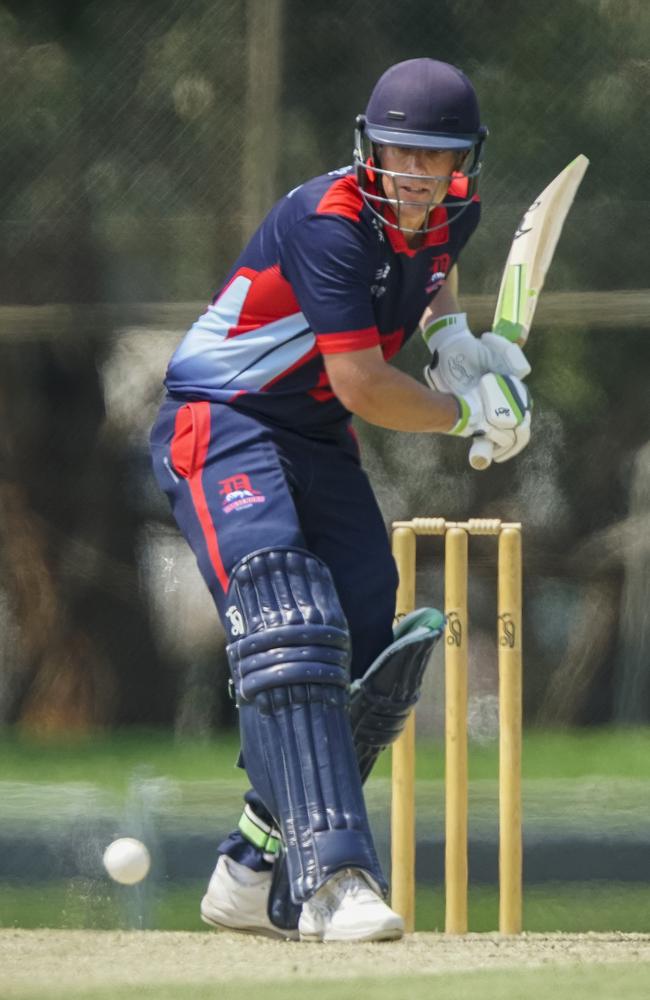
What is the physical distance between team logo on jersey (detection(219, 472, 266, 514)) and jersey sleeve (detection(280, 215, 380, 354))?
22 cm

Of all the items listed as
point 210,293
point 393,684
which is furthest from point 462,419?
point 210,293

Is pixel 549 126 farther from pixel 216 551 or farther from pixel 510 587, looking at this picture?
pixel 216 551

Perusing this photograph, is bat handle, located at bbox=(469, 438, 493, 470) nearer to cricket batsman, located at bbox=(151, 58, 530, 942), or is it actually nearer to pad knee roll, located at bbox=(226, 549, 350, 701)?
cricket batsman, located at bbox=(151, 58, 530, 942)

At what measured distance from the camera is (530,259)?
2.92 m

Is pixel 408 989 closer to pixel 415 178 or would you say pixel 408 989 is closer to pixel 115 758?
pixel 415 178

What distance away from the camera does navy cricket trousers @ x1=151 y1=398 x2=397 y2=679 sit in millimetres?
2490

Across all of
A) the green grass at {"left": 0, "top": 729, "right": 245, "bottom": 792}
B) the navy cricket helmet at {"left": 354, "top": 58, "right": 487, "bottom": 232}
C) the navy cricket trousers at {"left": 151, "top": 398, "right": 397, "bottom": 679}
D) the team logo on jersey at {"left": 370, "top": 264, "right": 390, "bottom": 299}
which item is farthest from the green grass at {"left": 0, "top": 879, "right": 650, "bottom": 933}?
the navy cricket helmet at {"left": 354, "top": 58, "right": 487, "bottom": 232}

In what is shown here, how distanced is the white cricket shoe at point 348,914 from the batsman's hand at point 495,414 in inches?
26.1

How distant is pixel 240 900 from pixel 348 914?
22.6 inches

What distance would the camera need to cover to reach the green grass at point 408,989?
1.94m

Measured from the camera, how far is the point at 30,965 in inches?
104

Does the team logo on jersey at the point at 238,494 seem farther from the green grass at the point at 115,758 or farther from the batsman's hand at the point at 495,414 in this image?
the green grass at the point at 115,758

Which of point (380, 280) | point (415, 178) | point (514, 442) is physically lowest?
point (514, 442)

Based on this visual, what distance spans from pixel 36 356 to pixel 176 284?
390 millimetres
